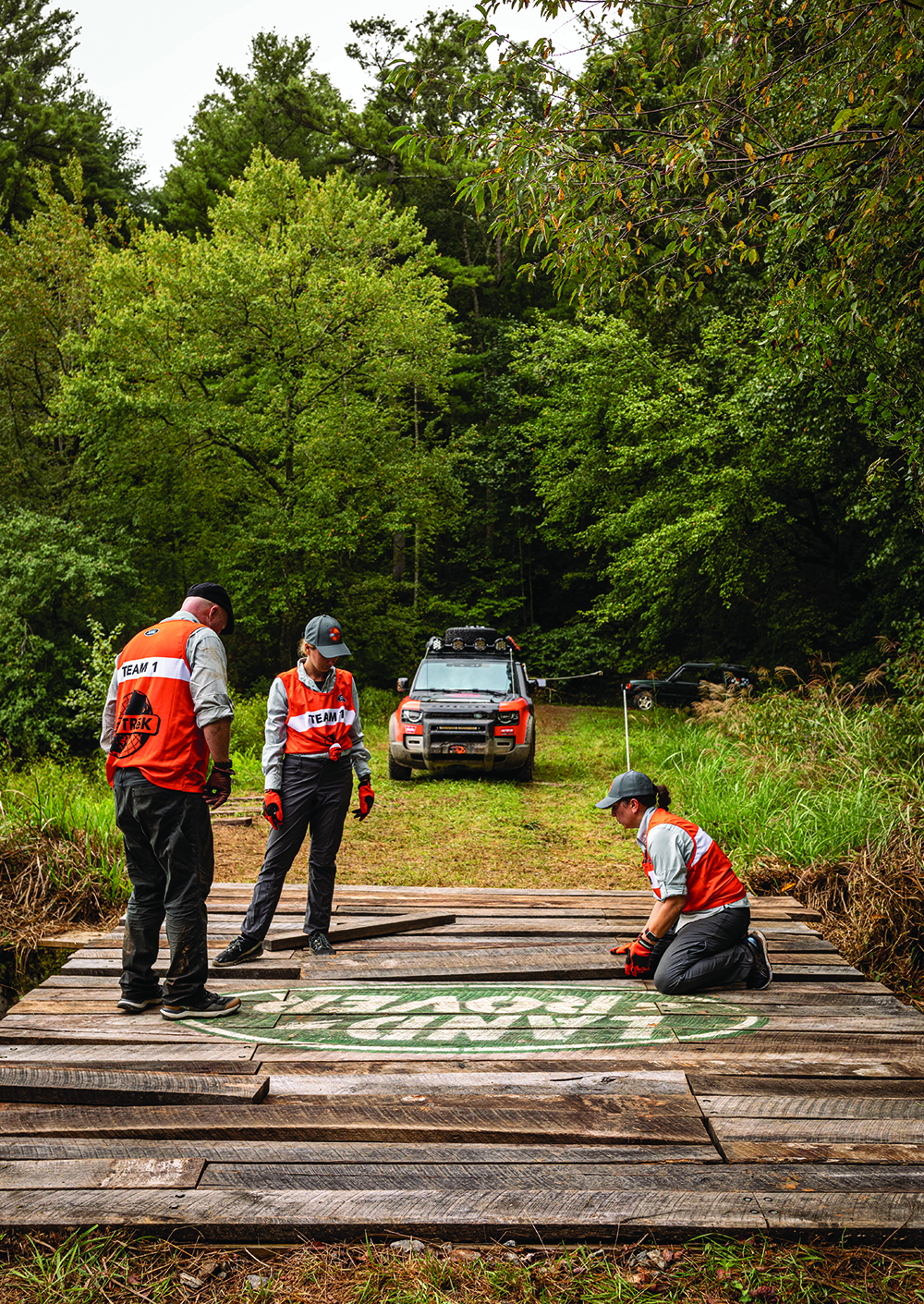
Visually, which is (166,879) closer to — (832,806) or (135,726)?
(135,726)

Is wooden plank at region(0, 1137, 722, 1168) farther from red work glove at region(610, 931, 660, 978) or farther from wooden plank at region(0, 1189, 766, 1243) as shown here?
red work glove at region(610, 931, 660, 978)


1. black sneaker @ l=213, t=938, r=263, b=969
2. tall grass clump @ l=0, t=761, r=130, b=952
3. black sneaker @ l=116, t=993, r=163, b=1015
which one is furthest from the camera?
tall grass clump @ l=0, t=761, r=130, b=952

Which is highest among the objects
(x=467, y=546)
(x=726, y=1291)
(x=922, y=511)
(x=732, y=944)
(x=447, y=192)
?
(x=447, y=192)

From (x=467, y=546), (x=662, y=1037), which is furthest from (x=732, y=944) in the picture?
(x=467, y=546)

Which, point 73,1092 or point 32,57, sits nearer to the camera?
point 73,1092

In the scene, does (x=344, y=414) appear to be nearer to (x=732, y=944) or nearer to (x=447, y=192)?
(x=447, y=192)

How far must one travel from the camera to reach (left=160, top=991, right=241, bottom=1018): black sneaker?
4406 mm

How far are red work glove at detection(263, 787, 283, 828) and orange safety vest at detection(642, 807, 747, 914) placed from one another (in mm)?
2014

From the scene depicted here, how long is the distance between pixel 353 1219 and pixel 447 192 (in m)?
34.2

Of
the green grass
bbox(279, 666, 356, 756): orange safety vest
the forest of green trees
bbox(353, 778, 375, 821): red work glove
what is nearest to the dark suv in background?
the forest of green trees

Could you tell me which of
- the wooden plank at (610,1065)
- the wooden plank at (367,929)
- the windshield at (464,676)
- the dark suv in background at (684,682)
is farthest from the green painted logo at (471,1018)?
the dark suv in background at (684,682)

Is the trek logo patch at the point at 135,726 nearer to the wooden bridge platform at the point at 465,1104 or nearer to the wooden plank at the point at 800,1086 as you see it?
the wooden bridge platform at the point at 465,1104

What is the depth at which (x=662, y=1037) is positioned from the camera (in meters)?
4.25

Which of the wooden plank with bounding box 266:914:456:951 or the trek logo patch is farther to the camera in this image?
the wooden plank with bounding box 266:914:456:951
